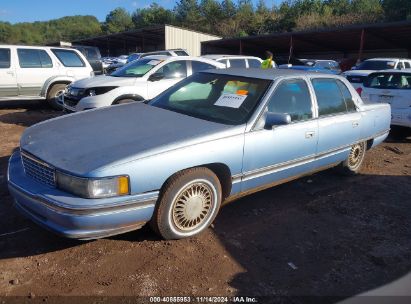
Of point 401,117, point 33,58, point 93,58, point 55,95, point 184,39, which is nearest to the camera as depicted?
point 401,117

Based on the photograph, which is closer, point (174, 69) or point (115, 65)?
point (174, 69)

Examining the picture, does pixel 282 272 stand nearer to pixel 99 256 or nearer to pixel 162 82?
pixel 99 256

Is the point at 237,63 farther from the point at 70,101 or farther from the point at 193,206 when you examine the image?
the point at 193,206

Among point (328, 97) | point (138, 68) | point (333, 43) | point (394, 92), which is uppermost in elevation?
point (333, 43)

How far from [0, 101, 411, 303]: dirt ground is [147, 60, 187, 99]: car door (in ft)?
13.1

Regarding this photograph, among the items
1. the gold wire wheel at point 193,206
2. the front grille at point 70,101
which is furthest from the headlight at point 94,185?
the front grille at point 70,101

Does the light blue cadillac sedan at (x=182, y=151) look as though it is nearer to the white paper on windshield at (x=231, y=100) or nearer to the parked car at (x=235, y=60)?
the white paper on windshield at (x=231, y=100)

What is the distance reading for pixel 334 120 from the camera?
187 inches

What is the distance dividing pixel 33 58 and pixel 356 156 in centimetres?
817

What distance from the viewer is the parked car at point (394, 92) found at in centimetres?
778

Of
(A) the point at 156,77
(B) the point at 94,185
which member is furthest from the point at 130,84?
(B) the point at 94,185

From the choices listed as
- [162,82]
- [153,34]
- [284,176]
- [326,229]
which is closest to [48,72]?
[162,82]

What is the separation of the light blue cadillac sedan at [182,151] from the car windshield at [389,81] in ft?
11.8

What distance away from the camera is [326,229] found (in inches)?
158
